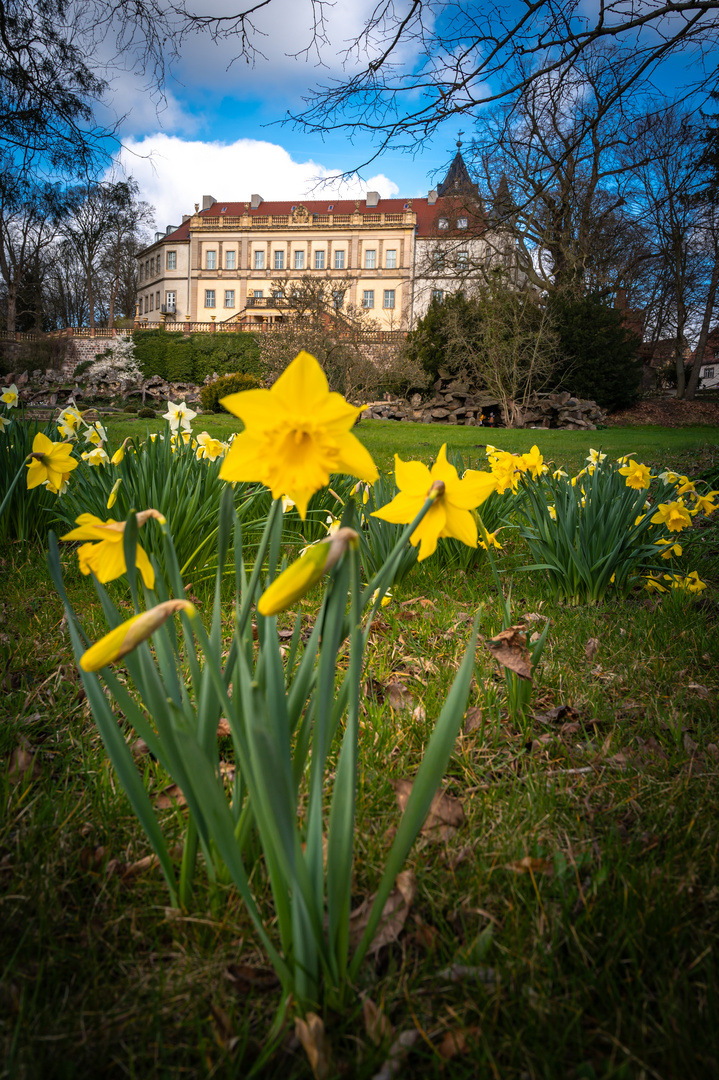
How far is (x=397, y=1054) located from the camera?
66 cm

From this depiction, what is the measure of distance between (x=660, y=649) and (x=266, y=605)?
5.57 feet

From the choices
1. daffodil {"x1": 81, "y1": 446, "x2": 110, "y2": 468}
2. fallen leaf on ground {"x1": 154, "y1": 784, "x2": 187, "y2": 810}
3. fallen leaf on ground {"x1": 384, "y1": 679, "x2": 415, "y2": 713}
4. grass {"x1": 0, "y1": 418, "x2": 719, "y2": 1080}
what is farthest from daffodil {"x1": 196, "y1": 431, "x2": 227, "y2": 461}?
fallen leaf on ground {"x1": 154, "y1": 784, "x2": 187, "y2": 810}

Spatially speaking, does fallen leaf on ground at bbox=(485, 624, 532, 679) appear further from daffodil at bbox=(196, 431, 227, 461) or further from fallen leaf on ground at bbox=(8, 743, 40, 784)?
daffodil at bbox=(196, 431, 227, 461)

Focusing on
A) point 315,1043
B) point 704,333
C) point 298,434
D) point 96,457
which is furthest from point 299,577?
point 704,333

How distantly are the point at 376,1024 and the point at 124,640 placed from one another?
1.83 ft

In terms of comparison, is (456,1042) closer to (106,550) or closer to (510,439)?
(106,550)

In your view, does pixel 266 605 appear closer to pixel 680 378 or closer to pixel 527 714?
pixel 527 714

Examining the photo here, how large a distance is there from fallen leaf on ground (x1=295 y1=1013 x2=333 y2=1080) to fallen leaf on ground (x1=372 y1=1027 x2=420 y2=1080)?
60 mm

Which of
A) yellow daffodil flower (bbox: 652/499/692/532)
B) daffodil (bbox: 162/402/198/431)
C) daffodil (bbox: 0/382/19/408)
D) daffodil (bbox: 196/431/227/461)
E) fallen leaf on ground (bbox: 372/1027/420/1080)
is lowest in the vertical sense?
fallen leaf on ground (bbox: 372/1027/420/1080)

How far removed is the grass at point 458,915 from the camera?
653 millimetres

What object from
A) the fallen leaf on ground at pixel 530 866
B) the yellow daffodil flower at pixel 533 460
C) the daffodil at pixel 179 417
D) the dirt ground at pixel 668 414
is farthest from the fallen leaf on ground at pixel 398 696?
the dirt ground at pixel 668 414

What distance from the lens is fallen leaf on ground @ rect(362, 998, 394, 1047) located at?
26.5 inches

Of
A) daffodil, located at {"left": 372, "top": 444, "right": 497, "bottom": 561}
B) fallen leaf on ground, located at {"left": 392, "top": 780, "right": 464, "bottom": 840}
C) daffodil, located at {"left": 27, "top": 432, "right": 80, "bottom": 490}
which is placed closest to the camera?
daffodil, located at {"left": 372, "top": 444, "right": 497, "bottom": 561}

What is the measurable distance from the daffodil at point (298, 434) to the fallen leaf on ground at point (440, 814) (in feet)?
2.24
